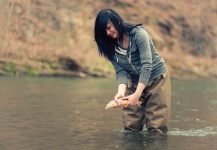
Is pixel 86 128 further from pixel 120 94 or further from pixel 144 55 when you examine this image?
pixel 144 55

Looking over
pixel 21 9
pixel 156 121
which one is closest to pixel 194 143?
pixel 156 121

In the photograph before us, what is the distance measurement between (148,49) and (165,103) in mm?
760

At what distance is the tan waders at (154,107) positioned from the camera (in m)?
6.45

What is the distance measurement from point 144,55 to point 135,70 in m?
0.31

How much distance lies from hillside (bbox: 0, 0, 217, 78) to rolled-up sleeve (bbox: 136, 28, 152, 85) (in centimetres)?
1521

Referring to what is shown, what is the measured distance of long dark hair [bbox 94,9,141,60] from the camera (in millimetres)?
5852

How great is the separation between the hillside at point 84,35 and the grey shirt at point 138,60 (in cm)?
1495

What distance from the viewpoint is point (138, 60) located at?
20.6 ft

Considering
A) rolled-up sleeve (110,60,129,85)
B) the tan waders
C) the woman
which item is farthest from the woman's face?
the tan waders

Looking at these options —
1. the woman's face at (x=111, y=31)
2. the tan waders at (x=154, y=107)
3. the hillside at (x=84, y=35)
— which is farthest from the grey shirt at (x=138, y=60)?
the hillside at (x=84, y=35)

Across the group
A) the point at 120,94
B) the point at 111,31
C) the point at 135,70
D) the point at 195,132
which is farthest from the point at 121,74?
the point at 195,132

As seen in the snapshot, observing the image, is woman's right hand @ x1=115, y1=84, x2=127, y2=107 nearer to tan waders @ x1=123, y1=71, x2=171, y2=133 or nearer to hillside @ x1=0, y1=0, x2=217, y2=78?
tan waders @ x1=123, y1=71, x2=171, y2=133

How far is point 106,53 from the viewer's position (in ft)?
20.4

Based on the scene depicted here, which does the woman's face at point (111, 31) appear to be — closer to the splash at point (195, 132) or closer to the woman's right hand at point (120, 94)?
the woman's right hand at point (120, 94)
